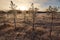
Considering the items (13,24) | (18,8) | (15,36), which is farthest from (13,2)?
(15,36)

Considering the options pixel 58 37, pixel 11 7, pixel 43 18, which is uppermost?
pixel 11 7

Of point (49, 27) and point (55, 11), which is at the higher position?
point (55, 11)

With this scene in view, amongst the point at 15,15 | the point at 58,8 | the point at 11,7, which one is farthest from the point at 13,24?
the point at 58,8

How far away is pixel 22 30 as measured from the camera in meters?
19.7

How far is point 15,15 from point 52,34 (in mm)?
5116

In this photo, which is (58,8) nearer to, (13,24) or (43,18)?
(43,18)

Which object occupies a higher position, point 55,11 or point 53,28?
point 55,11

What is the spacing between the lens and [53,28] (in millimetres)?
20141

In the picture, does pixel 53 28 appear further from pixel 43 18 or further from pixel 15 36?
pixel 15 36

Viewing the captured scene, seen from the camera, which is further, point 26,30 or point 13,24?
point 13,24

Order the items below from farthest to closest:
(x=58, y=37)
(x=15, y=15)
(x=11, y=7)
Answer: (x=15, y=15) < (x=11, y=7) < (x=58, y=37)

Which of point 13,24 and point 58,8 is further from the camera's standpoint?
point 13,24

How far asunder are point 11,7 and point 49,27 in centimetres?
468

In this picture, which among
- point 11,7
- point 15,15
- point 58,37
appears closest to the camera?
point 58,37
